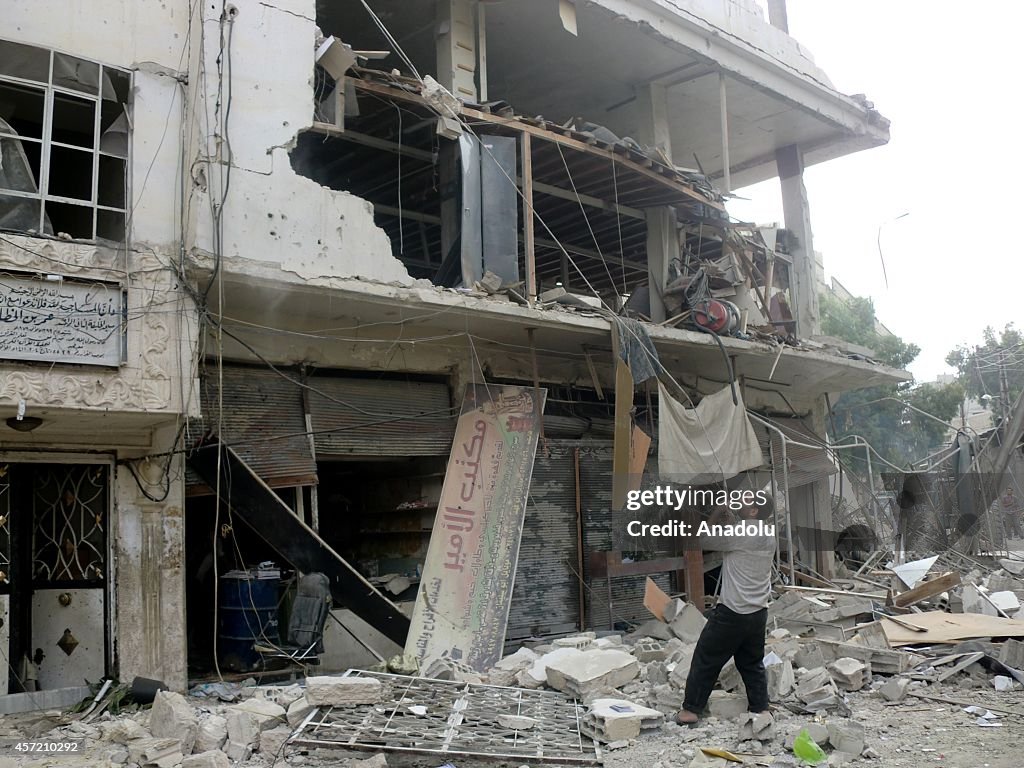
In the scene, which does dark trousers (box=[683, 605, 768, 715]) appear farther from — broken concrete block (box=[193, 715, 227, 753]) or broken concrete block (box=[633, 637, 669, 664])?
broken concrete block (box=[193, 715, 227, 753])

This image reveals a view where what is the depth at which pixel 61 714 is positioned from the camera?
671 centimetres

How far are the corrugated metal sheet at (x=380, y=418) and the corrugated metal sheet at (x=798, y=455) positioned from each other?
17.4ft

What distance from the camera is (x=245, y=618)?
7633 millimetres

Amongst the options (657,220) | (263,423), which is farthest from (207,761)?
(657,220)

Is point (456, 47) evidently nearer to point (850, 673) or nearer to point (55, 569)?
point (55, 569)

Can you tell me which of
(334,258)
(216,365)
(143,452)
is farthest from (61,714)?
(334,258)

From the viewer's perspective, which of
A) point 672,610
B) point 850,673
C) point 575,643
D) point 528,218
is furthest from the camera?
point 672,610

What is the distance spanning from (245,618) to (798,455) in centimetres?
836

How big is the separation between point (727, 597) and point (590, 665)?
1.45 m

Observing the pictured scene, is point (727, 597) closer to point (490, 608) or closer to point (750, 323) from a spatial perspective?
point (490, 608)

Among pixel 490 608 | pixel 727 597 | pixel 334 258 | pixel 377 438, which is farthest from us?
pixel 377 438

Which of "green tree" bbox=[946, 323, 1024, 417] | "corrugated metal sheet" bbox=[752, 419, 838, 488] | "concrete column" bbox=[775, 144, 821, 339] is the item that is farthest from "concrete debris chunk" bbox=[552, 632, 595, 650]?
"green tree" bbox=[946, 323, 1024, 417]

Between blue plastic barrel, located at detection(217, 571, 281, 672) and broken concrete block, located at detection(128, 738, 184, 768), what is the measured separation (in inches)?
82.7

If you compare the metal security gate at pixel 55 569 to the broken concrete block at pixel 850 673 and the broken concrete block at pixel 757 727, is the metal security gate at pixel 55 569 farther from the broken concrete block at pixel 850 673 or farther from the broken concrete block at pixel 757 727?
the broken concrete block at pixel 850 673
